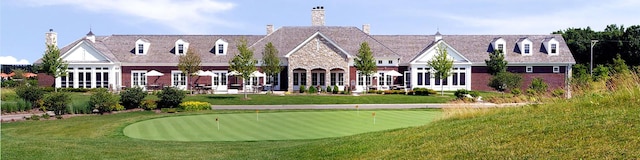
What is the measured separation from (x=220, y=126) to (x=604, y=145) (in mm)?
13704

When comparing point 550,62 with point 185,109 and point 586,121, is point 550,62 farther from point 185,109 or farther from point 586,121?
point 586,121

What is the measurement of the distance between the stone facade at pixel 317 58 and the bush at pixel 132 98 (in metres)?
17.4

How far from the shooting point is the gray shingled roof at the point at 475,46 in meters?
52.7

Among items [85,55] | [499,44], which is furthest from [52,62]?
[499,44]

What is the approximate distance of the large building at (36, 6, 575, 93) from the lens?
48406 millimetres

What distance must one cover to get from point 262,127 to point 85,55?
3602 cm

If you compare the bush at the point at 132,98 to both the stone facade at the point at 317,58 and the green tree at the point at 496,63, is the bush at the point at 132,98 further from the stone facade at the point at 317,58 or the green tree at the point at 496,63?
the green tree at the point at 496,63

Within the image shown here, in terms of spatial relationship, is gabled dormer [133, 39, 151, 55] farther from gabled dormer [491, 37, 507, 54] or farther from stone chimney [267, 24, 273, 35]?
gabled dormer [491, 37, 507, 54]

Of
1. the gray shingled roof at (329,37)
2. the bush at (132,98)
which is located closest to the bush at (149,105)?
the bush at (132,98)

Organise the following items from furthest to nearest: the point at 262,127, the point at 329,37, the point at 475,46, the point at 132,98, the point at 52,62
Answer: the point at 475,46
the point at 329,37
the point at 52,62
the point at 132,98
the point at 262,127

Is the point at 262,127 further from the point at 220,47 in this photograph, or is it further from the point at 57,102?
the point at 220,47

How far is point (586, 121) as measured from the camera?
32.8 feet

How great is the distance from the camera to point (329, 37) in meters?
53.1

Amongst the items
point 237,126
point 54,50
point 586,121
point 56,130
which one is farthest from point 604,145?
point 54,50
